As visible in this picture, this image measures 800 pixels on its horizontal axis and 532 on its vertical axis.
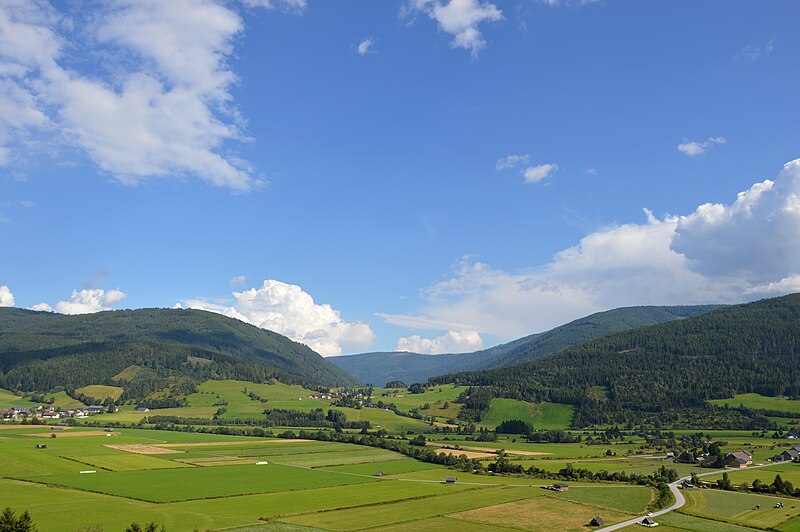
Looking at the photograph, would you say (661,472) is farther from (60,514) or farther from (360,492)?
(60,514)

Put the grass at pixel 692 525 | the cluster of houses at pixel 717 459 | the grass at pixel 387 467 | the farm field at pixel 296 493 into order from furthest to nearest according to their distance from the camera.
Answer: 1. the cluster of houses at pixel 717 459
2. the grass at pixel 387 467
3. the farm field at pixel 296 493
4. the grass at pixel 692 525

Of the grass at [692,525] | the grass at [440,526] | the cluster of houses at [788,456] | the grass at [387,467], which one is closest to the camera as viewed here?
the grass at [440,526]

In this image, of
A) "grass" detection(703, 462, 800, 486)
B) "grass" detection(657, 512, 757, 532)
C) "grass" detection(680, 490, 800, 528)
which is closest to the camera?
"grass" detection(657, 512, 757, 532)

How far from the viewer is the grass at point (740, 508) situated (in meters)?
71.2

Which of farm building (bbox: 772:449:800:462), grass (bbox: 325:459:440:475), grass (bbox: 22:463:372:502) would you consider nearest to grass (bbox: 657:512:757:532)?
grass (bbox: 22:463:372:502)

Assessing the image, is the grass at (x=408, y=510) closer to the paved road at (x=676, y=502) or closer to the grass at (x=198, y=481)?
the paved road at (x=676, y=502)

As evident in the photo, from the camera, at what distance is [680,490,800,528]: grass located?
234 ft

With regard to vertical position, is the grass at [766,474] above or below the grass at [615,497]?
below

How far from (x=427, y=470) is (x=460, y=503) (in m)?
36.5

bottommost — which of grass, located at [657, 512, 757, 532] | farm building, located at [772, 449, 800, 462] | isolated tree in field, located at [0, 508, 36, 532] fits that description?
farm building, located at [772, 449, 800, 462]

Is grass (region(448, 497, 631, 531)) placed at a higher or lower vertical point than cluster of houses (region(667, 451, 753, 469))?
higher

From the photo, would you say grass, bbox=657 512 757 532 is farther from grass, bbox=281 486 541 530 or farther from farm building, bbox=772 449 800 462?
farm building, bbox=772 449 800 462

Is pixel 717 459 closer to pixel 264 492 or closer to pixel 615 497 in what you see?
pixel 615 497

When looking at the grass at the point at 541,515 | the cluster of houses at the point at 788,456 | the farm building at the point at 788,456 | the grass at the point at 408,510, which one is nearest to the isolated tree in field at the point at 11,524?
the grass at the point at 408,510
